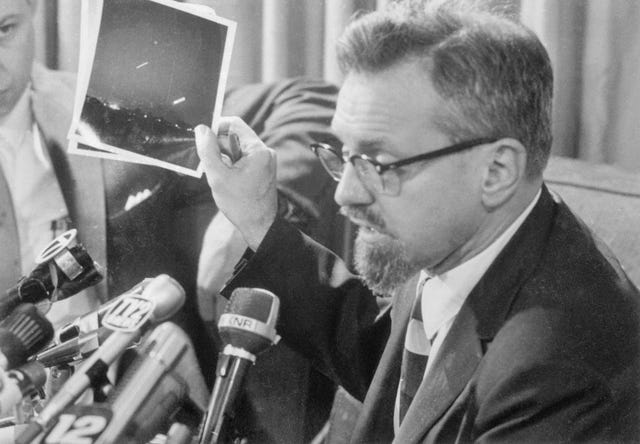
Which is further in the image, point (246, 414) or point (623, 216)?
point (246, 414)

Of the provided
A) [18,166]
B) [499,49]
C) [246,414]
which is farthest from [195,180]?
[499,49]

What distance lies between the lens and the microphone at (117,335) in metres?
0.99

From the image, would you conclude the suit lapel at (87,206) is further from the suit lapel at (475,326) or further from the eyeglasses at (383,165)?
the suit lapel at (475,326)

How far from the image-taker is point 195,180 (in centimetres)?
148

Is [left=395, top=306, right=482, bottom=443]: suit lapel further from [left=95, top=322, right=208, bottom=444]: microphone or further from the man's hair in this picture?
[left=95, top=322, right=208, bottom=444]: microphone

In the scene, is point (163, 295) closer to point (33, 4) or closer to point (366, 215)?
point (366, 215)

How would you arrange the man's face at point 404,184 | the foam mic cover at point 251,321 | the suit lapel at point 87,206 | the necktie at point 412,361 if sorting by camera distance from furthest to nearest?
1. the suit lapel at point 87,206
2. the necktie at point 412,361
3. the man's face at point 404,184
4. the foam mic cover at point 251,321

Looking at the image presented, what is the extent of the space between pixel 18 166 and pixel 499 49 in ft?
2.87

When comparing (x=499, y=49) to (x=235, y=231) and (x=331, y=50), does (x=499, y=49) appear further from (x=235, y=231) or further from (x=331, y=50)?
(x=235, y=231)

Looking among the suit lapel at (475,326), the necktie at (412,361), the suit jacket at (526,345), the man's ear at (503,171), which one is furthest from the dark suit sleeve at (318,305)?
the man's ear at (503,171)

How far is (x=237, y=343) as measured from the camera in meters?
1.10

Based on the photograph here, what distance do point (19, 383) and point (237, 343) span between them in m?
0.28

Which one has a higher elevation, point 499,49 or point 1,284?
point 499,49

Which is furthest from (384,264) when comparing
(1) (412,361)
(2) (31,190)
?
(2) (31,190)
